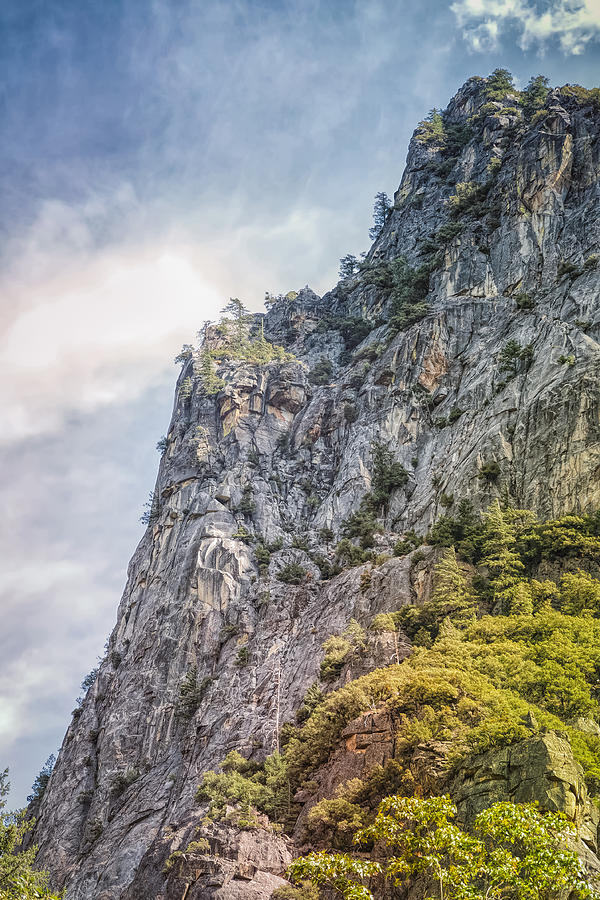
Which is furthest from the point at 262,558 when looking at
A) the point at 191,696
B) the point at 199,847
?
the point at 199,847

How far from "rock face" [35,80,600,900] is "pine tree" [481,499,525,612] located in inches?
101

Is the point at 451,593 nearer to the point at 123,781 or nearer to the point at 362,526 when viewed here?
the point at 362,526

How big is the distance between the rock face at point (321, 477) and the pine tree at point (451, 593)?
2.08 m

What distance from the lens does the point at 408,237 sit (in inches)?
3044

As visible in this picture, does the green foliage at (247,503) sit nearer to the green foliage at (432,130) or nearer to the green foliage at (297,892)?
the green foliage at (297,892)

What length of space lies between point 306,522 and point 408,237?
37449 millimetres

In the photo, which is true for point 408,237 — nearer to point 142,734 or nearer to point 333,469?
point 333,469

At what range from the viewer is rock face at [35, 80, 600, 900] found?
3506cm

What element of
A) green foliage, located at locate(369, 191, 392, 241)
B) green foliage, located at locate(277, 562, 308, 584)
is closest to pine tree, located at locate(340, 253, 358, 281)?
green foliage, located at locate(369, 191, 392, 241)

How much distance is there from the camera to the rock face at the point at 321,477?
115 feet

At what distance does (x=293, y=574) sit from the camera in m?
48.6

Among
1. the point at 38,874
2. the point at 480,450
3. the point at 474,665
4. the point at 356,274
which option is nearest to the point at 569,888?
the point at 474,665

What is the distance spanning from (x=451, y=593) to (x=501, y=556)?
2.91 m

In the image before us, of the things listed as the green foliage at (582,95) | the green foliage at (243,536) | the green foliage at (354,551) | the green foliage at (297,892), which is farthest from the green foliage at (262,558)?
the green foliage at (582,95)
